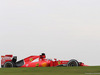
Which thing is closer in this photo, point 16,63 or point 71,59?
point 71,59

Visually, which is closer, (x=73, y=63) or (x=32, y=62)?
(x=73, y=63)

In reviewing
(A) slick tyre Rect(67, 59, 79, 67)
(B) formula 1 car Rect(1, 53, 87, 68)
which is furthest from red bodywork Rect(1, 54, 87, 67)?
(A) slick tyre Rect(67, 59, 79, 67)

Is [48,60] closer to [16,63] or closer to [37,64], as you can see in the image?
[37,64]

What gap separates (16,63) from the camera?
18.8 metres

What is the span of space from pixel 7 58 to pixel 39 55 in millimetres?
2516

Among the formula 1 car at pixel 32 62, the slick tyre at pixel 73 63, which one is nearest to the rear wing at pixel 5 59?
the formula 1 car at pixel 32 62

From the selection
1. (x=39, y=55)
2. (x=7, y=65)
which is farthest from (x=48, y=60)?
(x=7, y=65)

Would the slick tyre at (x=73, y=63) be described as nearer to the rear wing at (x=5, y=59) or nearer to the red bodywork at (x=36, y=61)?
the red bodywork at (x=36, y=61)

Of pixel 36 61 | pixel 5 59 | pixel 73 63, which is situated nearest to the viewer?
pixel 73 63

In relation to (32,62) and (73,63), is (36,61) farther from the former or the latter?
(73,63)

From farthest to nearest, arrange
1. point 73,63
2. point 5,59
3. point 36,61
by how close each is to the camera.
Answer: point 5,59, point 36,61, point 73,63

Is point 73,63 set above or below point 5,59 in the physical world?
below

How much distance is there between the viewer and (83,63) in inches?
709

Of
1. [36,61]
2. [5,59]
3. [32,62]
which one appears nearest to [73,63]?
[36,61]
